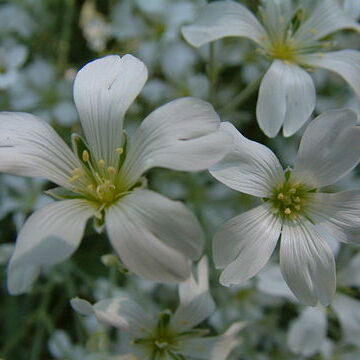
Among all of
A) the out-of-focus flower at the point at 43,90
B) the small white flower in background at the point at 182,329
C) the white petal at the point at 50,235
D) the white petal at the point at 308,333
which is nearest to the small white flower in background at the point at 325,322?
the white petal at the point at 308,333

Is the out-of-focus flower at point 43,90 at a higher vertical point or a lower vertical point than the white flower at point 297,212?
lower

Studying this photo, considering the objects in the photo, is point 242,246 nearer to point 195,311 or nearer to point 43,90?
point 195,311

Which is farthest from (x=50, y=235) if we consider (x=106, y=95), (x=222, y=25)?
(x=222, y=25)

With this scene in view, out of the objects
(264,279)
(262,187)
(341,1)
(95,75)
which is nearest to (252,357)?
(264,279)

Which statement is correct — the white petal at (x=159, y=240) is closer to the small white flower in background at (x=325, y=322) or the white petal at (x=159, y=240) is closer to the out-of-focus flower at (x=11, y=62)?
the small white flower in background at (x=325, y=322)

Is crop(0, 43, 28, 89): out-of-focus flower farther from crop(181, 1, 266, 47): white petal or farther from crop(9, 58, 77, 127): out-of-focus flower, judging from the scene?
crop(181, 1, 266, 47): white petal

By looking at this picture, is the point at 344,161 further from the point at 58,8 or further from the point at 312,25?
the point at 58,8
